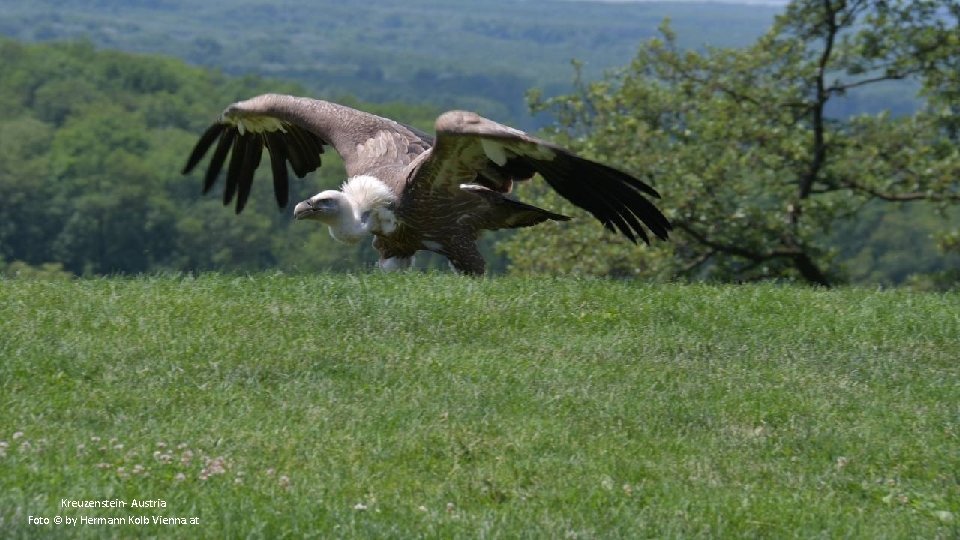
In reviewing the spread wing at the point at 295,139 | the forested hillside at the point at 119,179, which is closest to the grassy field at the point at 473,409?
the spread wing at the point at 295,139

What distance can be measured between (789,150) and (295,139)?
355 inches

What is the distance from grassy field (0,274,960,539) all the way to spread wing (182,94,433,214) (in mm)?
2078

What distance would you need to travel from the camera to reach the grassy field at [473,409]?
6105 millimetres

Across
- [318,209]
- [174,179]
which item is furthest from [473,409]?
[174,179]

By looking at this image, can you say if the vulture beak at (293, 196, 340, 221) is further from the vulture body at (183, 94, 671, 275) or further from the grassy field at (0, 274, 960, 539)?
the grassy field at (0, 274, 960, 539)

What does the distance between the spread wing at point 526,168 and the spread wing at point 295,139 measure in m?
1.06

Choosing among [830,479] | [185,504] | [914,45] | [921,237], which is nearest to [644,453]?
[830,479]

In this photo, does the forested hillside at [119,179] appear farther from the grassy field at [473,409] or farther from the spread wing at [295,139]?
the grassy field at [473,409]

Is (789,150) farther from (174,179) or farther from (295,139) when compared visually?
(174,179)

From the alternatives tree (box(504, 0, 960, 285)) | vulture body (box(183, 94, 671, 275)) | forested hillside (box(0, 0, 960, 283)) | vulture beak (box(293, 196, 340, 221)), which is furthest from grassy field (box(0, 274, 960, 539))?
forested hillside (box(0, 0, 960, 283))

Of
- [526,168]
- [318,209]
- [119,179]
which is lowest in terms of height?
[119,179]

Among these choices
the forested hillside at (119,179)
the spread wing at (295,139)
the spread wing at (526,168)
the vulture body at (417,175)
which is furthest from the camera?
the forested hillside at (119,179)

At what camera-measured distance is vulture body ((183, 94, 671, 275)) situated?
412 inches

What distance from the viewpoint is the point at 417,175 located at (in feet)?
37.0
